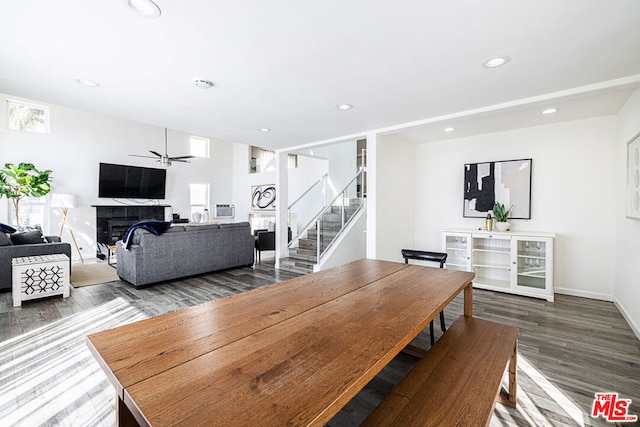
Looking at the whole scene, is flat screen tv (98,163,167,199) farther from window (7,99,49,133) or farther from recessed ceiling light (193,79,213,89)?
recessed ceiling light (193,79,213,89)

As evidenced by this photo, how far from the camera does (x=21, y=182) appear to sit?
5746 mm

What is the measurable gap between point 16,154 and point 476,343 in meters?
8.92

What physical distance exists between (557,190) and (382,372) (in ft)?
12.6

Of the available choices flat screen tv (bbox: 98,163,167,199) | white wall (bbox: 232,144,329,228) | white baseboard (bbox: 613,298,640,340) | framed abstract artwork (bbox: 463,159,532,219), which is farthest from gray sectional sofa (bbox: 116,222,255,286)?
white baseboard (bbox: 613,298,640,340)

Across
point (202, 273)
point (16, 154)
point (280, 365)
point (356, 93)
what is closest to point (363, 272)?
point (280, 365)

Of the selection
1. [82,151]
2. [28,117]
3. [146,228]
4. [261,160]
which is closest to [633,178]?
[146,228]

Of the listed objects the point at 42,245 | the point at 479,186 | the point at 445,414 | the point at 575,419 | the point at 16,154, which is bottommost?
the point at 575,419

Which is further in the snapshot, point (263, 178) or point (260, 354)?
point (263, 178)

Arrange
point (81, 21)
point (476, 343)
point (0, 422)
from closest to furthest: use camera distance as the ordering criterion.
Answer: point (0, 422) < point (476, 343) < point (81, 21)

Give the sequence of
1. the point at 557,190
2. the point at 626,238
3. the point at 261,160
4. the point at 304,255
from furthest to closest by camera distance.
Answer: the point at 261,160, the point at 304,255, the point at 557,190, the point at 626,238

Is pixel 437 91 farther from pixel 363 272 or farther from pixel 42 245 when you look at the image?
pixel 42 245

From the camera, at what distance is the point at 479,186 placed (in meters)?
4.69

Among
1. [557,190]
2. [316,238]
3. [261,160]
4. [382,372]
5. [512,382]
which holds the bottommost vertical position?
[382,372]

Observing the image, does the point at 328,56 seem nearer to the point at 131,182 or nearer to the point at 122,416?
the point at 122,416
